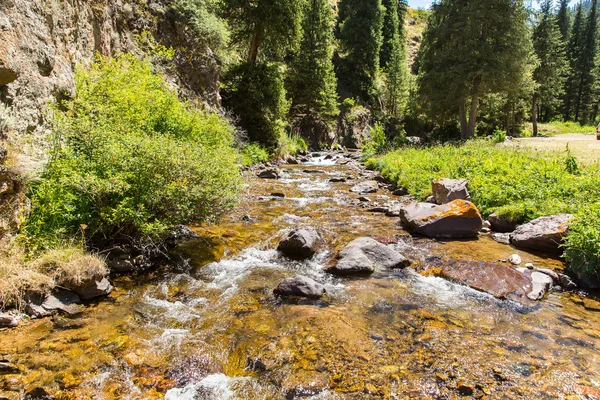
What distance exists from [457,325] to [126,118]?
8385mm

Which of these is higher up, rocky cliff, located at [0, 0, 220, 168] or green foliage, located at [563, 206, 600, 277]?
rocky cliff, located at [0, 0, 220, 168]

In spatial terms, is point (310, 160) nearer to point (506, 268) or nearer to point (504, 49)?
point (504, 49)

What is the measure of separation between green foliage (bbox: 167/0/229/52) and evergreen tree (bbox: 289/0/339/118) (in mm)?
13756

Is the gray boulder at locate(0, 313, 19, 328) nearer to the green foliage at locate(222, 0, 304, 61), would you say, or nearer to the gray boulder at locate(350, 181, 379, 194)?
the gray boulder at locate(350, 181, 379, 194)

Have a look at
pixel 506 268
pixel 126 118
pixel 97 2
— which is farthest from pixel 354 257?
pixel 97 2

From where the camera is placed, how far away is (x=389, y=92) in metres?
47.6

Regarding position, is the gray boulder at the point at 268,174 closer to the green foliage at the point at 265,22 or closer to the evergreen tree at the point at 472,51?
the green foliage at the point at 265,22

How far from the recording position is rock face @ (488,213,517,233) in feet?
32.9

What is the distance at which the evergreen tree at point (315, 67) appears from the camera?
3266cm

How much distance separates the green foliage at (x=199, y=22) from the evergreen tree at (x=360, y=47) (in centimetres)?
2641

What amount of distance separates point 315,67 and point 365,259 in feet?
93.6

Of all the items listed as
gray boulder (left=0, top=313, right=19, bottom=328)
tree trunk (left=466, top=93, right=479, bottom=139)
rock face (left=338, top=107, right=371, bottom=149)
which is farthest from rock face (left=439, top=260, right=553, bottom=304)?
rock face (left=338, top=107, right=371, bottom=149)

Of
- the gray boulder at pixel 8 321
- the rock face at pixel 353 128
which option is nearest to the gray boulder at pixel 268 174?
the gray boulder at pixel 8 321

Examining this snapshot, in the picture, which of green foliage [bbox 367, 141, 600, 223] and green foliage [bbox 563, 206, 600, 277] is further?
green foliage [bbox 367, 141, 600, 223]
